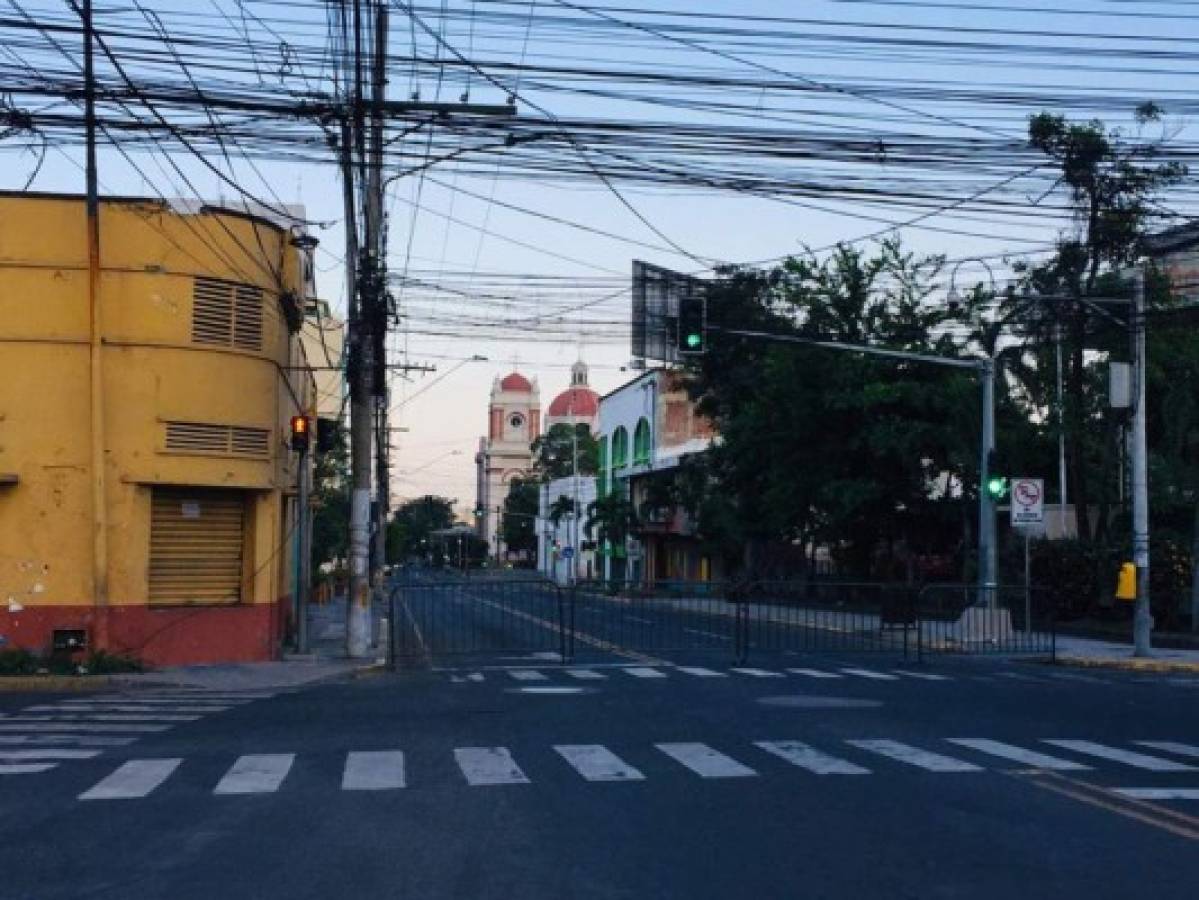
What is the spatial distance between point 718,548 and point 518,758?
5020cm

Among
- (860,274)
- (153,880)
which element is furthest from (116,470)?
(860,274)

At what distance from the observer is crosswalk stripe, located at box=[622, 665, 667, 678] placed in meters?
22.1

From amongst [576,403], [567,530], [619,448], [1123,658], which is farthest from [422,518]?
[1123,658]

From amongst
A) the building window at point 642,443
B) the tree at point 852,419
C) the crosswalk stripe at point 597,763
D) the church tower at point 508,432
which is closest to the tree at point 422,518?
the church tower at point 508,432

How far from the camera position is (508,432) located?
161750mm

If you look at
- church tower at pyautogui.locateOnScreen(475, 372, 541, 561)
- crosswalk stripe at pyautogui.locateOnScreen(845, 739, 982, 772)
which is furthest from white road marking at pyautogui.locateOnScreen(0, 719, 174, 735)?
church tower at pyautogui.locateOnScreen(475, 372, 541, 561)

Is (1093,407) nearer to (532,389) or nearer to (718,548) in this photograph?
(718,548)

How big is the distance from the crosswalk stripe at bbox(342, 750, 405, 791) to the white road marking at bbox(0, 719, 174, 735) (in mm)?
3326

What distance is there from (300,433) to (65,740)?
9948mm

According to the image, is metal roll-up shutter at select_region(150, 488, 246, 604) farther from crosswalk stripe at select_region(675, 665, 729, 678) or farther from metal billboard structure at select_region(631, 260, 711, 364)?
metal billboard structure at select_region(631, 260, 711, 364)

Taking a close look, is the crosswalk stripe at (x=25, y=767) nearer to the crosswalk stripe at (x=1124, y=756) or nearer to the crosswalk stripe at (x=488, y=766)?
the crosswalk stripe at (x=488, y=766)

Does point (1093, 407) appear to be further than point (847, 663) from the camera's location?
Yes

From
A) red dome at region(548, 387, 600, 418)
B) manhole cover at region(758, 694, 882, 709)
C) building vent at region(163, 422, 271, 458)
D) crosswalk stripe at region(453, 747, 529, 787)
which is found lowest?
manhole cover at region(758, 694, 882, 709)

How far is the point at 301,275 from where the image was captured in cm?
2780
